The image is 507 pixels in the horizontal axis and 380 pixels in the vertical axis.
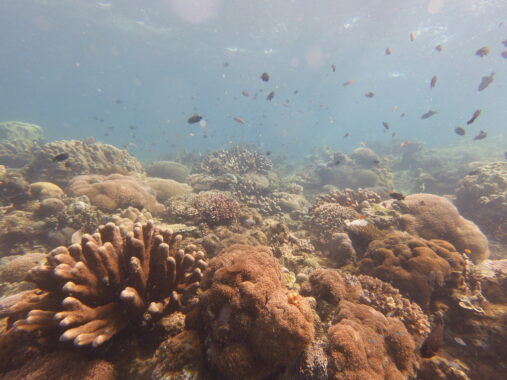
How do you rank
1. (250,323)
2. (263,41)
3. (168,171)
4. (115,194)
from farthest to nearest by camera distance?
(263,41) < (168,171) < (115,194) < (250,323)

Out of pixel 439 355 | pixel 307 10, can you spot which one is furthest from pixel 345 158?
pixel 307 10

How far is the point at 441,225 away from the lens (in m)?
7.07

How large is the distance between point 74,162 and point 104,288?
10.9 metres

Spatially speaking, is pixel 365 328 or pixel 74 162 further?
pixel 74 162

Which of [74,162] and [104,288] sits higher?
[74,162]

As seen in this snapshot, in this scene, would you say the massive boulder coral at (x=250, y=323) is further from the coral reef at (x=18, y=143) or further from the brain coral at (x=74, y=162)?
the coral reef at (x=18, y=143)

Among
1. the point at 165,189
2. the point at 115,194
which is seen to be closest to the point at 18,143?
the point at 165,189

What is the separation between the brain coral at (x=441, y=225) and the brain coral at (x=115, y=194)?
27.4ft

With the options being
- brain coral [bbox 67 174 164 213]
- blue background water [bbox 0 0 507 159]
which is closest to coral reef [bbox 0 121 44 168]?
blue background water [bbox 0 0 507 159]

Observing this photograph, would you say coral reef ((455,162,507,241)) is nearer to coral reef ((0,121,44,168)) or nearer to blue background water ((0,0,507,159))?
blue background water ((0,0,507,159))

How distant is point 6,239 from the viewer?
6.56 metres

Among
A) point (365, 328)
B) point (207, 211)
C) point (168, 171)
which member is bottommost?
point (365, 328)

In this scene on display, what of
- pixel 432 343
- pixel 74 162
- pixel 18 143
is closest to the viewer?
pixel 432 343

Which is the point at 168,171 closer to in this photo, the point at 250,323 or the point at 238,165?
the point at 238,165
